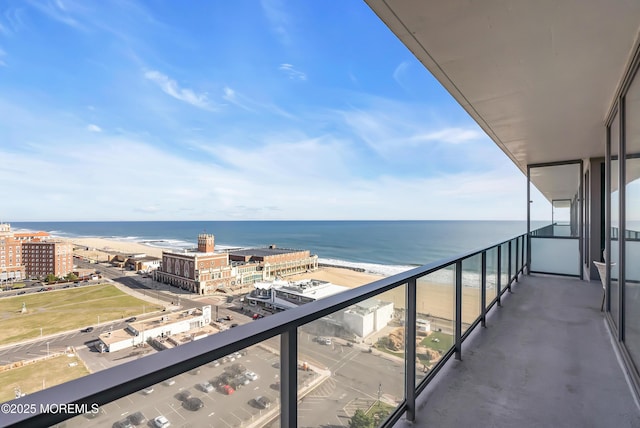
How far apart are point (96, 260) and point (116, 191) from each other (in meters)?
23.4

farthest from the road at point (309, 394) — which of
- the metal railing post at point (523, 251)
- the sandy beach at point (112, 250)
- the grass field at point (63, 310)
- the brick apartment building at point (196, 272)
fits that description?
the sandy beach at point (112, 250)

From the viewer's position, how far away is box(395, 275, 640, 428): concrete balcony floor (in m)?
1.81

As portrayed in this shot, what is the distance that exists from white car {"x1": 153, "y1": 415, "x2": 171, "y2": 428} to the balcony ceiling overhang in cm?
214

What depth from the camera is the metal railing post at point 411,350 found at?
174cm

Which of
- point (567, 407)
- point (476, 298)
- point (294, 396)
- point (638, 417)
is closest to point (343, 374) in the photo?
point (294, 396)

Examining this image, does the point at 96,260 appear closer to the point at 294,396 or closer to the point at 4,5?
the point at 4,5

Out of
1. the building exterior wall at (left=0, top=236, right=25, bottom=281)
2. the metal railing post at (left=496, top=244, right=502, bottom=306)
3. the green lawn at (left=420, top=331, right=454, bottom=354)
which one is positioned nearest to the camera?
the green lawn at (left=420, top=331, right=454, bottom=354)

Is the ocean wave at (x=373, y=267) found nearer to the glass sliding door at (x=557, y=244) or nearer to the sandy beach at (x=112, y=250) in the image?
the glass sliding door at (x=557, y=244)

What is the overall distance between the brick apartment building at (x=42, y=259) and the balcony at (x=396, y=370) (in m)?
24.0

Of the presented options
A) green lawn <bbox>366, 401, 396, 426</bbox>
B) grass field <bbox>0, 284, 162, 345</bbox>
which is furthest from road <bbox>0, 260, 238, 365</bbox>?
green lawn <bbox>366, 401, 396, 426</bbox>

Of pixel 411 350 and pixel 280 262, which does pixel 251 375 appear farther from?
pixel 280 262

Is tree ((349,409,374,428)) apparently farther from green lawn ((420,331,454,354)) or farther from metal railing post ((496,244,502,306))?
metal railing post ((496,244,502,306))

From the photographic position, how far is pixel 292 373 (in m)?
0.97

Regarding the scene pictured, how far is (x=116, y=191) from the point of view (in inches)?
1795
